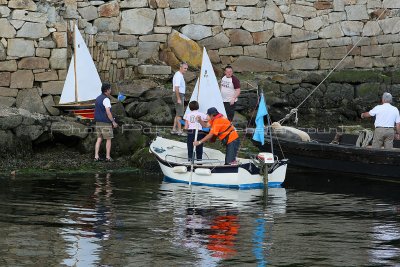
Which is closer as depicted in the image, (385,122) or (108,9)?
(385,122)

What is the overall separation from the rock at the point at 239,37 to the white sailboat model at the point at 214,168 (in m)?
6.69

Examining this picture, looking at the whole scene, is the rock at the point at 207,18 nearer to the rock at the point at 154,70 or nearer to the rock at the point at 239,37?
the rock at the point at 239,37

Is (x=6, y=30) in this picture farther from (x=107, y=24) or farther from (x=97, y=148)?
(x=97, y=148)

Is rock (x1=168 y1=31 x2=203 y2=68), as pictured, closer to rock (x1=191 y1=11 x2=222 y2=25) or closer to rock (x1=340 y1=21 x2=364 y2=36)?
rock (x1=191 y1=11 x2=222 y2=25)

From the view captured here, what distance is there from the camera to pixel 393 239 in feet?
39.2

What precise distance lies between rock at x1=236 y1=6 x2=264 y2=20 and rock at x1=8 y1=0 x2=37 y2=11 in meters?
5.05

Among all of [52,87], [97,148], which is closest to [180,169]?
[97,148]

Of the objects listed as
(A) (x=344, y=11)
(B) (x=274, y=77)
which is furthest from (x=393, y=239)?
(A) (x=344, y=11)

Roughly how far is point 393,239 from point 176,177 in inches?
209

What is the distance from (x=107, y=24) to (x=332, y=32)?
214 inches

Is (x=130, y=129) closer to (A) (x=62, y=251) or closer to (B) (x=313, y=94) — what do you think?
(B) (x=313, y=94)

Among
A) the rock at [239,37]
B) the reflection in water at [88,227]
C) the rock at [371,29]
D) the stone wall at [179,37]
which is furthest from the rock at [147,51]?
the reflection in water at [88,227]

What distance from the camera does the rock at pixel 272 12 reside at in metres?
24.0

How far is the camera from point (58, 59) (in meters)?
21.1
